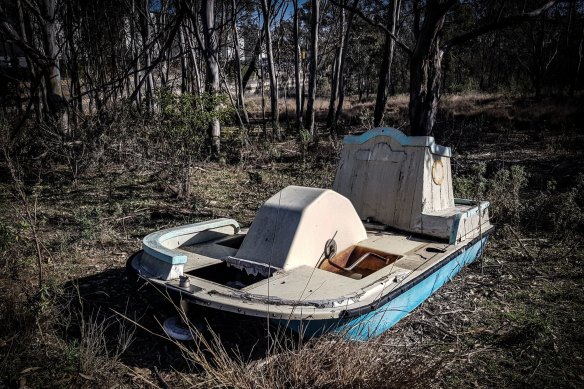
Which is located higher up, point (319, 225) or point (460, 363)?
point (319, 225)

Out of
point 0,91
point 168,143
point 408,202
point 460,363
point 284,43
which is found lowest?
point 460,363

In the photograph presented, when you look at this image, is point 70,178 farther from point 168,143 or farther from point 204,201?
point 204,201

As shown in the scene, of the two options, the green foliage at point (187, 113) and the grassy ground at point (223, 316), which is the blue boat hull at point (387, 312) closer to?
the grassy ground at point (223, 316)

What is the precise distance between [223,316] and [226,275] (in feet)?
1.23

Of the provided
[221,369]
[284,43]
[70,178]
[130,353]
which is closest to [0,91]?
[70,178]

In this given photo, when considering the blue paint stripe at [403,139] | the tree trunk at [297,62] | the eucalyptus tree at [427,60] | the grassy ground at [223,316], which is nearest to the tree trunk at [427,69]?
the eucalyptus tree at [427,60]

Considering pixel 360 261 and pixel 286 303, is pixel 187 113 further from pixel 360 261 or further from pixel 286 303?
→ pixel 286 303

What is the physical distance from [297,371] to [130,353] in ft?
4.91

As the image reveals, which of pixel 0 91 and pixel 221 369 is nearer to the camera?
pixel 221 369

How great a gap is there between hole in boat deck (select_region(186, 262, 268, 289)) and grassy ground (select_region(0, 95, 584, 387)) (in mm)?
344

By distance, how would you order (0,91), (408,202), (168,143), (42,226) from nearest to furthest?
(408,202), (42,226), (168,143), (0,91)

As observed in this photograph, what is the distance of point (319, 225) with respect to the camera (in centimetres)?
384

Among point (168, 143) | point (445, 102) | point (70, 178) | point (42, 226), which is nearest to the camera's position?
point (42, 226)

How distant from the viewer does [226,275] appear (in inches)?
155
